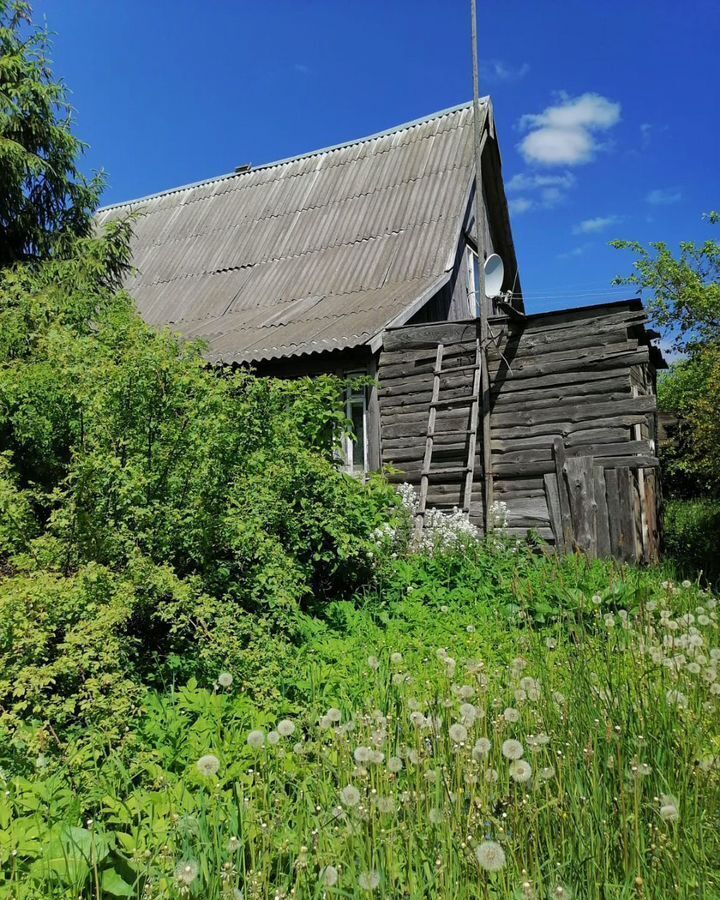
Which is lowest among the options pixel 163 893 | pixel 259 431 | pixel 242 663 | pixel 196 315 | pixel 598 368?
pixel 163 893

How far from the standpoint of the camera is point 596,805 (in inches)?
80.4

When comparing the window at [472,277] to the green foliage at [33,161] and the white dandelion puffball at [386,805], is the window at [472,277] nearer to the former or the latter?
the green foliage at [33,161]

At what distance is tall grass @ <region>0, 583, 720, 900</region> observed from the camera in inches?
74.5

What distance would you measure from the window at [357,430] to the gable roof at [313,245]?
114cm

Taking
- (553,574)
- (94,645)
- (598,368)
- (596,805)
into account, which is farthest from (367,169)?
(596,805)

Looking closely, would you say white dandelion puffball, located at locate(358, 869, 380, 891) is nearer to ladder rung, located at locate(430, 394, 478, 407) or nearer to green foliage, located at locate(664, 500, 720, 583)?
green foliage, located at locate(664, 500, 720, 583)

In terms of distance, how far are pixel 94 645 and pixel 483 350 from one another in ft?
25.9

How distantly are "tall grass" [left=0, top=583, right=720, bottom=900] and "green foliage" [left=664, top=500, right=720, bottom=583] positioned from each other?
14.5ft

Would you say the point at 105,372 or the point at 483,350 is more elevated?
the point at 483,350

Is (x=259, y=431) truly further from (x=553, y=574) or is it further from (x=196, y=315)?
(x=196, y=315)

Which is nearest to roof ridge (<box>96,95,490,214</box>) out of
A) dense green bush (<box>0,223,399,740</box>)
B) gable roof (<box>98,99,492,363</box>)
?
gable roof (<box>98,99,492,363</box>)

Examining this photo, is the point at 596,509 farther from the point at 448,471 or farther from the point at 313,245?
the point at 313,245

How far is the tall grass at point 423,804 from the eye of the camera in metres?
1.89

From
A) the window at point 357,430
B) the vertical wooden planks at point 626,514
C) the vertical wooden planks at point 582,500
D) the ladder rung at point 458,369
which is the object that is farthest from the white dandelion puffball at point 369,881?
the window at point 357,430
